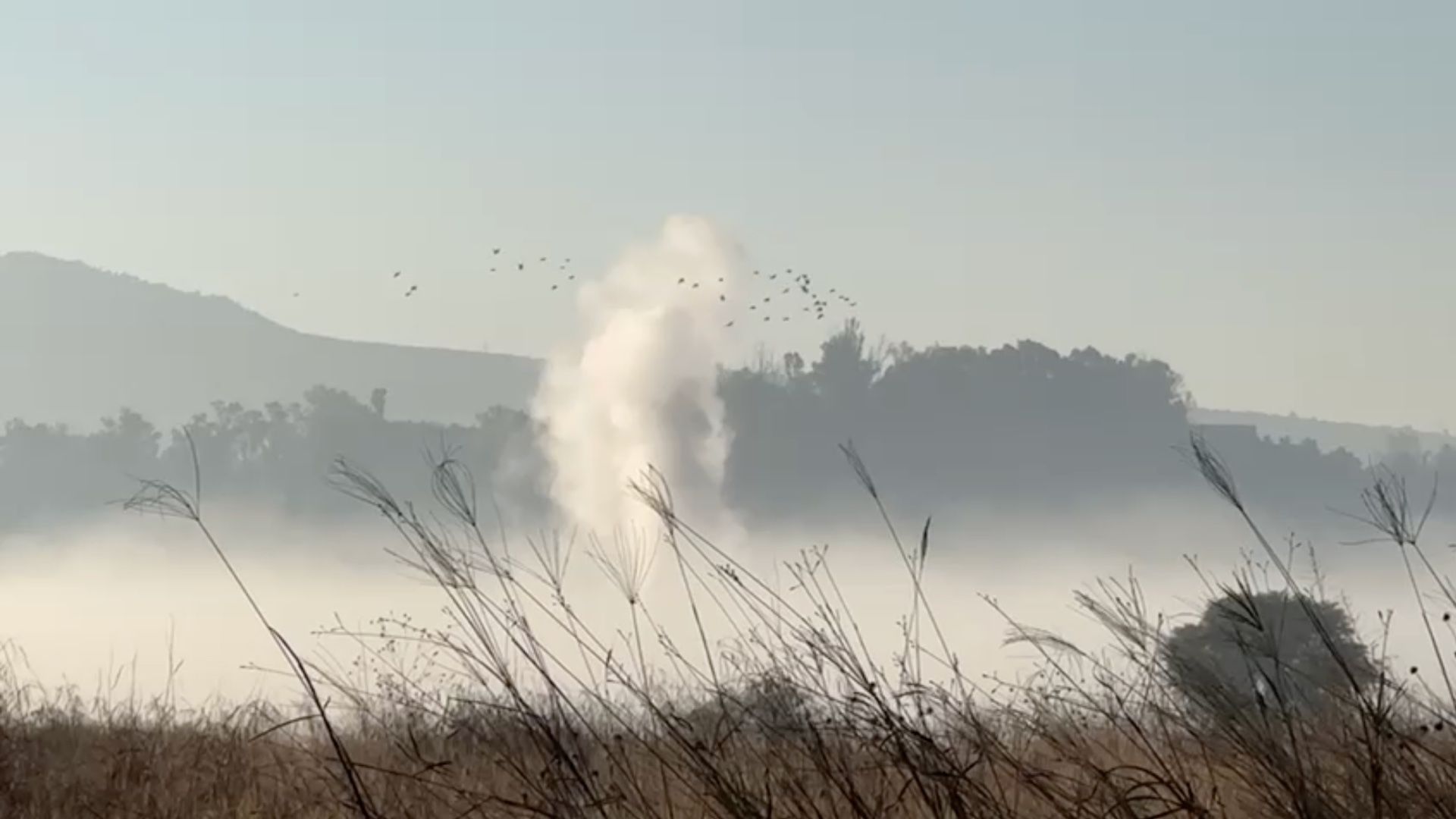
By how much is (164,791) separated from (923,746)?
11.0 feet

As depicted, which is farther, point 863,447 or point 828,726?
point 863,447

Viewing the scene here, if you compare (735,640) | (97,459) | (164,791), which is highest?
(735,640)

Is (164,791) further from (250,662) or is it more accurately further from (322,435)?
(322,435)

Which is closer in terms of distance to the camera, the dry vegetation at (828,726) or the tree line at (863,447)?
the dry vegetation at (828,726)

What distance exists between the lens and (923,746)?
3.46m

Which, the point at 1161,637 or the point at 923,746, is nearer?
the point at 923,746

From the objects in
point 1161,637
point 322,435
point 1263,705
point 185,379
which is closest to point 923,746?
point 1263,705

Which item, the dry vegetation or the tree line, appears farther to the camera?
the tree line

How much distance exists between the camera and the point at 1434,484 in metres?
4.62

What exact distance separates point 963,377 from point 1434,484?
132217mm

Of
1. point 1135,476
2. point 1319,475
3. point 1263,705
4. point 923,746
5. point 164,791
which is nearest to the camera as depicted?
point 923,746

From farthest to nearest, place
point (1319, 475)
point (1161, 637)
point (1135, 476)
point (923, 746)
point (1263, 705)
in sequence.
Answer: point (1135, 476), point (1319, 475), point (1161, 637), point (1263, 705), point (923, 746)

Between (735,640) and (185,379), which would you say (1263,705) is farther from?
(185,379)

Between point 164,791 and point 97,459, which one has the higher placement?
point 164,791
